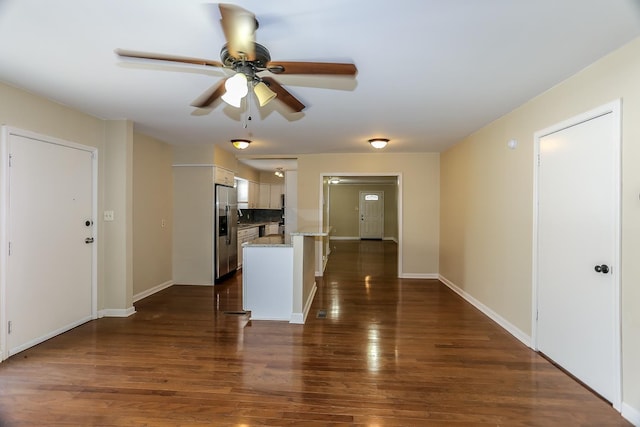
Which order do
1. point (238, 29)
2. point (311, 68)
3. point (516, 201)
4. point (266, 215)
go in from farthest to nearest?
point (266, 215)
point (516, 201)
point (311, 68)
point (238, 29)

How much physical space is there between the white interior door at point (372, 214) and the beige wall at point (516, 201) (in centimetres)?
658

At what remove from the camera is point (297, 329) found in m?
3.38

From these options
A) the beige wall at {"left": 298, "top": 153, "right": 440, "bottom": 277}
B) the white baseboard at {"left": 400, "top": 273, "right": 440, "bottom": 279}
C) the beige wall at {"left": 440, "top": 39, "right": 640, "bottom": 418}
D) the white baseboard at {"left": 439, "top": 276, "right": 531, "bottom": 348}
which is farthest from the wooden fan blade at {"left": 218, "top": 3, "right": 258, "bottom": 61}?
the white baseboard at {"left": 400, "top": 273, "right": 440, "bottom": 279}

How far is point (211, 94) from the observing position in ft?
7.04

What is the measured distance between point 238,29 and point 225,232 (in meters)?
4.51

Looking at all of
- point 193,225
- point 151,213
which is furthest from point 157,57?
point 193,225

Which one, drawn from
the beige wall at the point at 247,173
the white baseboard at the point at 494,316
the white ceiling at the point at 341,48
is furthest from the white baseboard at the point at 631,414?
the beige wall at the point at 247,173

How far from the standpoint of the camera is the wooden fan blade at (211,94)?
2.03m

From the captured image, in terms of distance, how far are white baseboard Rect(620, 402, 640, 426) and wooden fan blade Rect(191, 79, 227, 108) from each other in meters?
3.40

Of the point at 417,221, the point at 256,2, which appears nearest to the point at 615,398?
the point at 256,2

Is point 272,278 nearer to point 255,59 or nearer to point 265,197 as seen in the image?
point 255,59

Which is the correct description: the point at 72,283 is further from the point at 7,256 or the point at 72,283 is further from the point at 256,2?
the point at 256,2

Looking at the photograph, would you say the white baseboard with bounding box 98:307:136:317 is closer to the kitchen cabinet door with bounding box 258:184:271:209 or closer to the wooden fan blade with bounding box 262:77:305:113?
the wooden fan blade with bounding box 262:77:305:113

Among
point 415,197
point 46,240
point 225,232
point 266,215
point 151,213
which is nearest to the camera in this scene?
point 46,240
